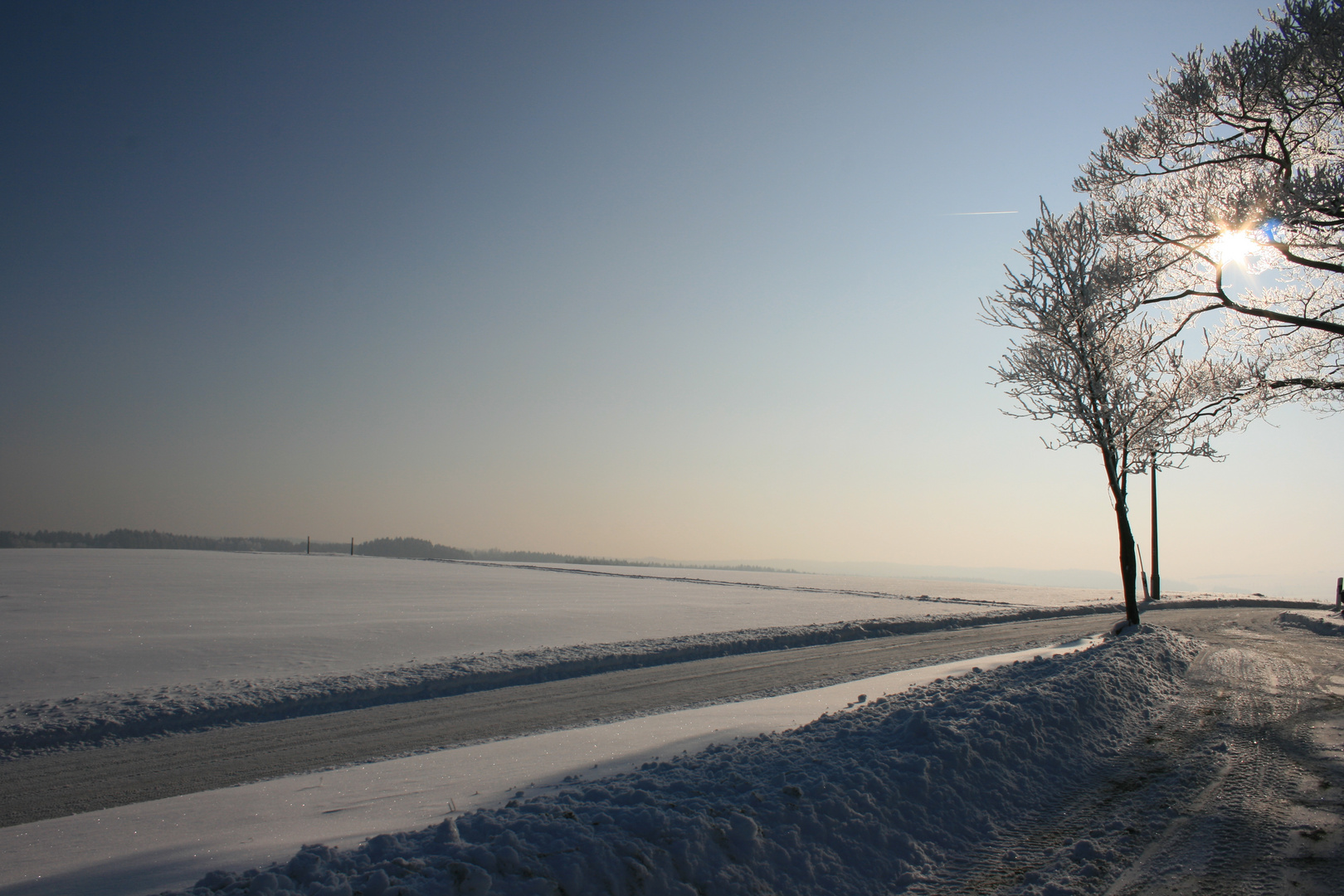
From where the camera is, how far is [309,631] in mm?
14766

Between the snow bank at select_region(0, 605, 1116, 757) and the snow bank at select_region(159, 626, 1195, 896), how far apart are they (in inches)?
237

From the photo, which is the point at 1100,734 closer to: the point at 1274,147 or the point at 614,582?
the point at 1274,147

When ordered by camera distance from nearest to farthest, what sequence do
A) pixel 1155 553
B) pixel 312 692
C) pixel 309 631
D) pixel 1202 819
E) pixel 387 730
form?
pixel 1202 819 → pixel 387 730 → pixel 312 692 → pixel 309 631 → pixel 1155 553

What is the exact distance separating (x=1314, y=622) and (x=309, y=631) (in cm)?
2525

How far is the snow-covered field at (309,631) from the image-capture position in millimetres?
9078

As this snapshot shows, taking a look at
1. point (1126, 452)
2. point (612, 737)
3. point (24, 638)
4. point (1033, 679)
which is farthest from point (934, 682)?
point (24, 638)

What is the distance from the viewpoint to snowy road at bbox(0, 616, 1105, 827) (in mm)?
6289

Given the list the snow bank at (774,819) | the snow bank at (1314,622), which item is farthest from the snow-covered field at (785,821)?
the snow bank at (1314,622)

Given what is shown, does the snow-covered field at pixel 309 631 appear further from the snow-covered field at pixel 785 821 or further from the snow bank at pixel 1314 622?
the snow bank at pixel 1314 622

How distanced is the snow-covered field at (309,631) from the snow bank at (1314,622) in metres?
6.96

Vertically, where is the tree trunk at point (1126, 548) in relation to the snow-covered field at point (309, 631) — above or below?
above

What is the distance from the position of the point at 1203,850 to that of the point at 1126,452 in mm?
13593

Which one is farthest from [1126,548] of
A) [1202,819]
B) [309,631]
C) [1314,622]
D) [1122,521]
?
[309,631]

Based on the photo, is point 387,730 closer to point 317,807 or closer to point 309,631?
point 317,807
